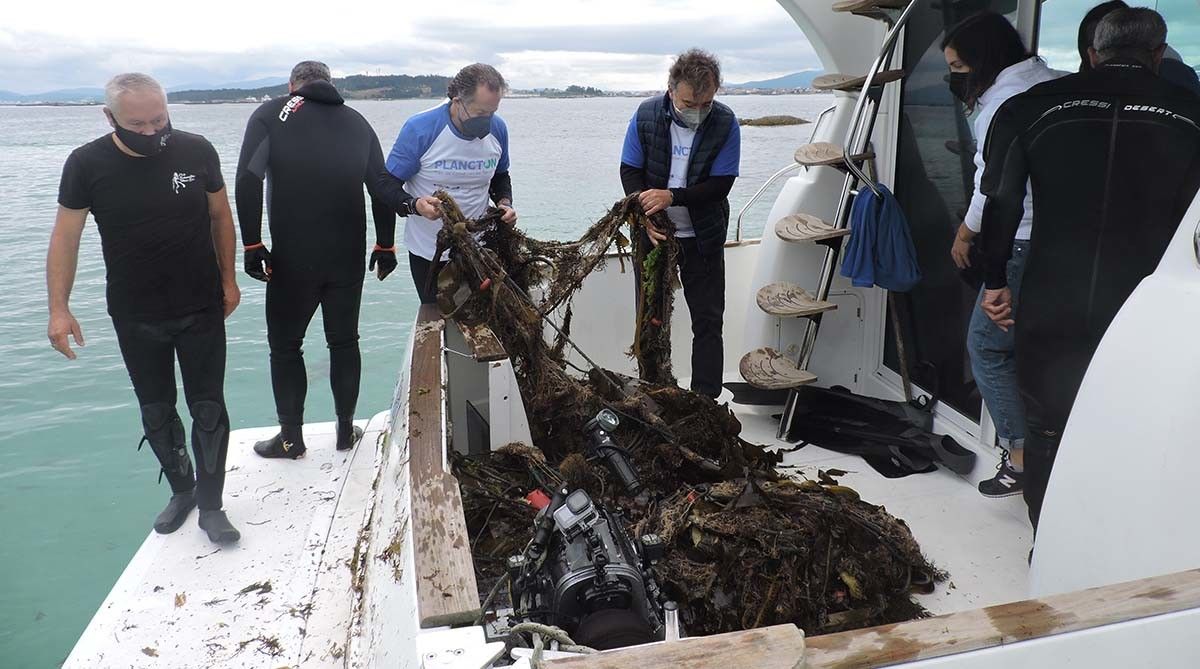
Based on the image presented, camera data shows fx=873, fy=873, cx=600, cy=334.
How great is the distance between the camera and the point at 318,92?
3.32 metres

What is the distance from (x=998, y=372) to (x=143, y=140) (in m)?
2.76

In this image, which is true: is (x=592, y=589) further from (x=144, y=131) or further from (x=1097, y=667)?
(x=144, y=131)

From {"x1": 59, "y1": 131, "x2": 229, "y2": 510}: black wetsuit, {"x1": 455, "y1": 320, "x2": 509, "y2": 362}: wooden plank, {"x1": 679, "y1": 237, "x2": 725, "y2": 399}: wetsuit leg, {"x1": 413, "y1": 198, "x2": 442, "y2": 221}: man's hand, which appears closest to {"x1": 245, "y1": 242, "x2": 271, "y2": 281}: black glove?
{"x1": 59, "y1": 131, "x2": 229, "y2": 510}: black wetsuit

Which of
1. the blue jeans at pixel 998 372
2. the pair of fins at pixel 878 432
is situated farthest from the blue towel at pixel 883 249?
the blue jeans at pixel 998 372

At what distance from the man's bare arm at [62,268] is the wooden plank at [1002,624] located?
254 cm

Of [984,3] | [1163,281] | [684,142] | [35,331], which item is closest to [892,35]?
A: [984,3]

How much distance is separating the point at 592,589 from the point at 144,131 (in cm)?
211

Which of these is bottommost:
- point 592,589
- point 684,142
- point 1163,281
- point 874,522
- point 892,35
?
point 874,522

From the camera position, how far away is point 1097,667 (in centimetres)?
138

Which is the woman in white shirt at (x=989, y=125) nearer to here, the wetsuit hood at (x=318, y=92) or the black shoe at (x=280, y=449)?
the wetsuit hood at (x=318, y=92)

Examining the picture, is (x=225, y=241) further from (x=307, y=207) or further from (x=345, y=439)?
(x=345, y=439)

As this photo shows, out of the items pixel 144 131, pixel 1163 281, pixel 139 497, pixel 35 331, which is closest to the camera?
pixel 1163 281

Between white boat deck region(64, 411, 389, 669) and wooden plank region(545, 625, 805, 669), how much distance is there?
1.53 meters

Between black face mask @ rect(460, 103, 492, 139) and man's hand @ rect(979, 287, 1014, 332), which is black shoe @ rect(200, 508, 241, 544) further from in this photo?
man's hand @ rect(979, 287, 1014, 332)
